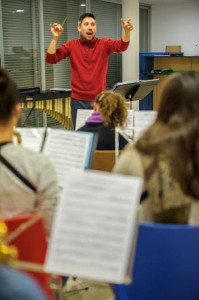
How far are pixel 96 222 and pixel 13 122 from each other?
0.70 meters

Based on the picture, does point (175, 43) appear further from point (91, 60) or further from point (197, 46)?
point (91, 60)

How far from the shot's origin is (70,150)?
6.75 feet

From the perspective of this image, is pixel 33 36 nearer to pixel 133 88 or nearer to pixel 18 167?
pixel 133 88

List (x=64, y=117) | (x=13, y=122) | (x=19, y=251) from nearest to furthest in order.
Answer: (x=19, y=251), (x=13, y=122), (x=64, y=117)

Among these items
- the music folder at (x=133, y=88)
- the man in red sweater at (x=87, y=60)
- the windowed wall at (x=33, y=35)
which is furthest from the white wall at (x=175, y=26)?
the man in red sweater at (x=87, y=60)

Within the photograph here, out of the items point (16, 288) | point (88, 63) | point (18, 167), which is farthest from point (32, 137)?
point (88, 63)

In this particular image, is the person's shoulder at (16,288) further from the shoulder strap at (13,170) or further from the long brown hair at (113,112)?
→ the long brown hair at (113,112)

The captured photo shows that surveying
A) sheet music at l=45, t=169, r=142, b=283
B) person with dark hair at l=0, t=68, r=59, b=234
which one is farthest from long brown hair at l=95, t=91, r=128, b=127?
sheet music at l=45, t=169, r=142, b=283

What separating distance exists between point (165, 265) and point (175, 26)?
9729mm

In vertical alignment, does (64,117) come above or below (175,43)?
below

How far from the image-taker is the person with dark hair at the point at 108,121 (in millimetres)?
2871

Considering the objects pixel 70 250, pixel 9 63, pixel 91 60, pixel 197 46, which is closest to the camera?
pixel 70 250

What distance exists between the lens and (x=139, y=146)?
145 cm

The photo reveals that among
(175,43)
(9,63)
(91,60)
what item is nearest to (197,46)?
(175,43)
